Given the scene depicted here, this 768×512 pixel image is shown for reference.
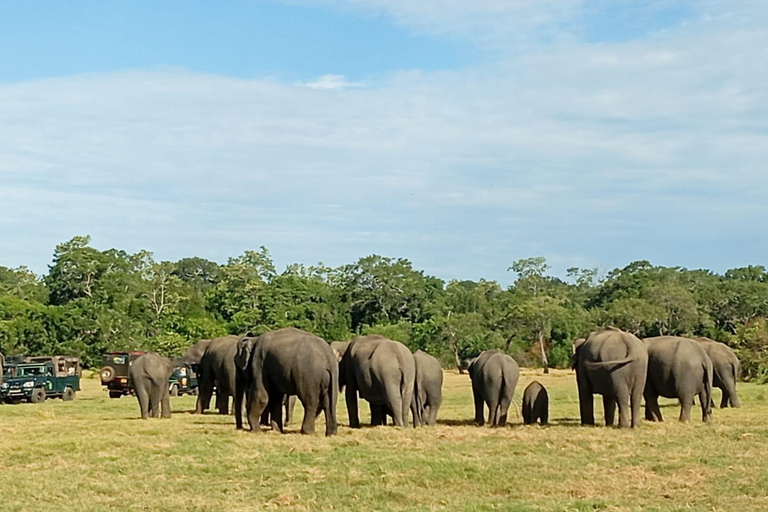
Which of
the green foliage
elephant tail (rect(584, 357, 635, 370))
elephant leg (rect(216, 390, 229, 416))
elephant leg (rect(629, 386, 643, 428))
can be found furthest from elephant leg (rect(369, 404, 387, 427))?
the green foliage

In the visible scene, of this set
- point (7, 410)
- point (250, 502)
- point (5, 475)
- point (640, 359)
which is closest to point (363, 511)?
point (250, 502)

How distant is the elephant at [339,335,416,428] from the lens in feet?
72.6

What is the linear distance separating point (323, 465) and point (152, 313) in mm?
68321

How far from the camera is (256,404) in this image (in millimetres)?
21078

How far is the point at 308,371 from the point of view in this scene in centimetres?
2042

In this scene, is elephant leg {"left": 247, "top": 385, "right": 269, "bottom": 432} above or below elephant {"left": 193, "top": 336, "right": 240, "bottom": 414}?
below

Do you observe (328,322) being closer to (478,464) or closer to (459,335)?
(459,335)

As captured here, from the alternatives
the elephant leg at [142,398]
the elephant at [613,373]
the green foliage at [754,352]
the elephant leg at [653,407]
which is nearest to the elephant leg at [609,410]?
the elephant at [613,373]

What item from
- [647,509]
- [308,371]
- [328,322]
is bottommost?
[647,509]

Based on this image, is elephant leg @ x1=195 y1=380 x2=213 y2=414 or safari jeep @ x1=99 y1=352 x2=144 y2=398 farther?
safari jeep @ x1=99 y1=352 x2=144 y2=398

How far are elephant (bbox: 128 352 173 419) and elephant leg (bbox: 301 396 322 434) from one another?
23.7 ft

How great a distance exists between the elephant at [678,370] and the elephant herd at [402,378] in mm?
23

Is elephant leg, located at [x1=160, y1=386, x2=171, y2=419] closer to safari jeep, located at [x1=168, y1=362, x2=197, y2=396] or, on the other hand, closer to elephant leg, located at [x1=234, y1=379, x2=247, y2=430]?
elephant leg, located at [x1=234, y1=379, x2=247, y2=430]

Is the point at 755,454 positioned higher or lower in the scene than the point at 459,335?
lower
